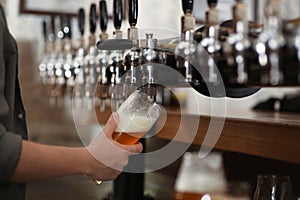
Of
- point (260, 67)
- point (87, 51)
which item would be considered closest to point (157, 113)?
point (260, 67)

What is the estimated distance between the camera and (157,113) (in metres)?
1.06

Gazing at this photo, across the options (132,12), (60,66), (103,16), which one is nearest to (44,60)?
(60,66)

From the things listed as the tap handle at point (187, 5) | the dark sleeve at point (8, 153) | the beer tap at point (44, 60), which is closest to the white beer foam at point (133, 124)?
the dark sleeve at point (8, 153)

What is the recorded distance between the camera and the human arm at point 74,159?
0.88 m

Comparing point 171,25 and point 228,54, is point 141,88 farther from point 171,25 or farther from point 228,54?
point 171,25

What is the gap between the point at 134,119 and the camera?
3.37 feet

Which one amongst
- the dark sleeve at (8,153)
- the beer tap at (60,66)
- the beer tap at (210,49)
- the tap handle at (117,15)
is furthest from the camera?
the beer tap at (60,66)

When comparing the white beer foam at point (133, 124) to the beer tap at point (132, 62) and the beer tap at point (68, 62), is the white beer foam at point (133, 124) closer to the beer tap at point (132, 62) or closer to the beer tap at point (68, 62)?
the beer tap at point (132, 62)

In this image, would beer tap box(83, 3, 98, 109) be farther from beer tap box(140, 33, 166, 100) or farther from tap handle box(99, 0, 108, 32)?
beer tap box(140, 33, 166, 100)

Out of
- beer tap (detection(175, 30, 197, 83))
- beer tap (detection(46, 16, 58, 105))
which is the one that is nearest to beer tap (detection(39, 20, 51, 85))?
beer tap (detection(46, 16, 58, 105))

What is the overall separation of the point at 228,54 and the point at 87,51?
1041mm

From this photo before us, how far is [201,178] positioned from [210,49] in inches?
25.4

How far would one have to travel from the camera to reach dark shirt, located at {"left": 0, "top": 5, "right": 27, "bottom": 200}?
2.83 ft

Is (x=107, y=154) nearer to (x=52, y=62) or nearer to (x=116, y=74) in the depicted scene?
(x=116, y=74)
